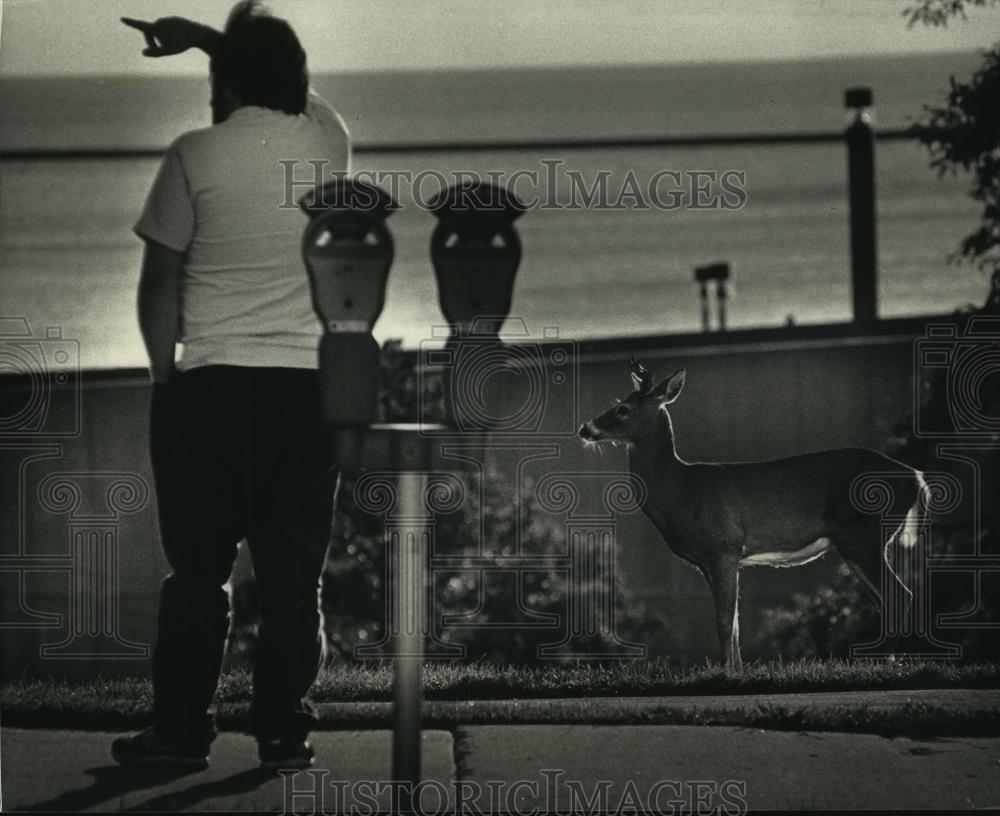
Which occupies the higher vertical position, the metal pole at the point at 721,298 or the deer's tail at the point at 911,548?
the metal pole at the point at 721,298

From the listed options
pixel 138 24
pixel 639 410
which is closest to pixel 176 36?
pixel 138 24

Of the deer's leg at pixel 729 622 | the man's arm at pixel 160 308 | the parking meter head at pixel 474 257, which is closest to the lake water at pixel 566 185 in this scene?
the man's arm at pixel 160 308

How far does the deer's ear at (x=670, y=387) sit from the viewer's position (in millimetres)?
4559

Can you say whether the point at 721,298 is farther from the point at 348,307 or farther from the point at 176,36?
the point at 176,36

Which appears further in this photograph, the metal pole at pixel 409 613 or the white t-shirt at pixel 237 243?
the white t-shirt at pixel 237 243

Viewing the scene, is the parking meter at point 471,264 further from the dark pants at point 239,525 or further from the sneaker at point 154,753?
the sneaker at point 154,753

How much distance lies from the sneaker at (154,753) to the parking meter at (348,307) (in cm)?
106

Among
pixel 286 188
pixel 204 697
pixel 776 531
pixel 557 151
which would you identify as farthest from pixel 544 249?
pixel 204 697

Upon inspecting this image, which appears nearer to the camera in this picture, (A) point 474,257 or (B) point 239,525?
(A) point 474,257

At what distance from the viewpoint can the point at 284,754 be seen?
12.9 ft

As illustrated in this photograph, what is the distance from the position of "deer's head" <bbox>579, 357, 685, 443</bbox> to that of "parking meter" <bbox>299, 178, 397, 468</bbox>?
1341 mm

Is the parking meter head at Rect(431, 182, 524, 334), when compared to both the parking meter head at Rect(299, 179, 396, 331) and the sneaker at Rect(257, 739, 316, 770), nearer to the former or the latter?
the parking meter head at Rect(299, 179, 396, 331)

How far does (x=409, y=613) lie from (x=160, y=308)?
1019 millimetres

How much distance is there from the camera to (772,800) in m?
3.82
